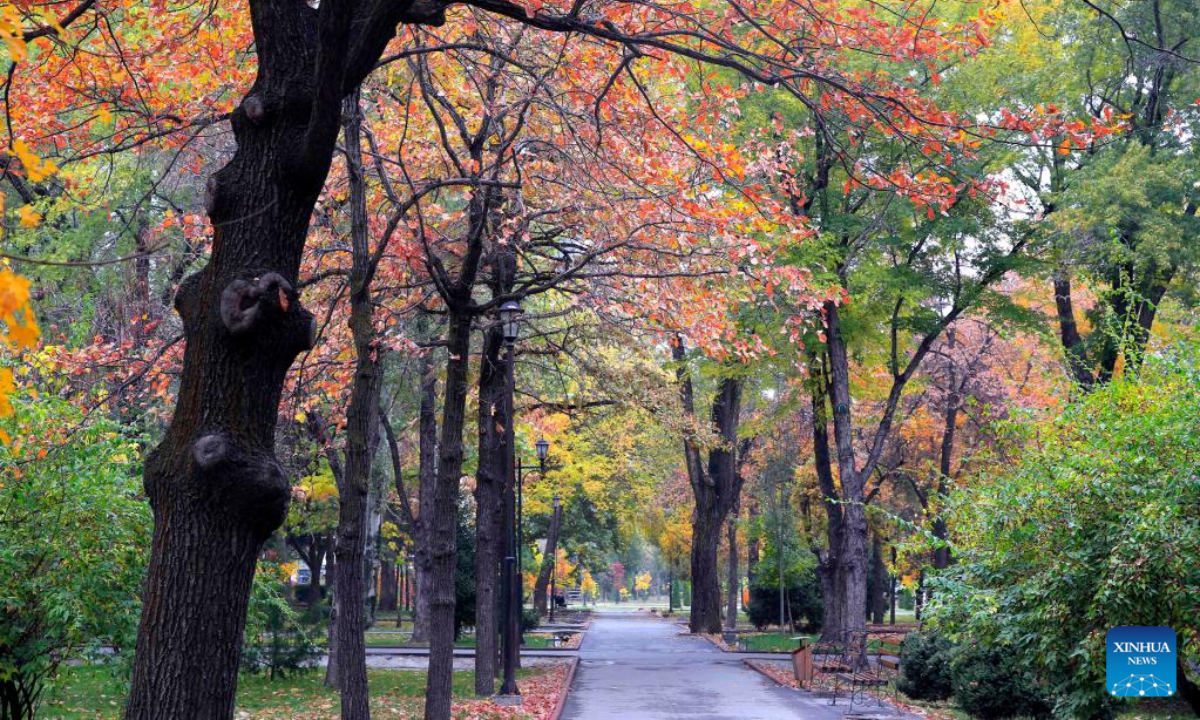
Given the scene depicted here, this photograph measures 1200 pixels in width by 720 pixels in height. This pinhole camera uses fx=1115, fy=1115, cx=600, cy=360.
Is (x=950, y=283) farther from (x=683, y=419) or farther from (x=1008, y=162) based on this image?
(x=683, y=419)

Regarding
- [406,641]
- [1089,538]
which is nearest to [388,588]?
[406,641]

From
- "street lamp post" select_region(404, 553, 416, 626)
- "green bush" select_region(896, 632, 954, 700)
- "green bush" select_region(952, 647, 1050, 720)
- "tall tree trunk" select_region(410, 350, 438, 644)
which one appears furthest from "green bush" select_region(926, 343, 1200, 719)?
"street lamp post" select_region(404, 553, 416, 626)

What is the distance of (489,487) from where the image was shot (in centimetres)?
2144

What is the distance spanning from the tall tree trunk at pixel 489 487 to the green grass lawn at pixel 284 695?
29.6 inches

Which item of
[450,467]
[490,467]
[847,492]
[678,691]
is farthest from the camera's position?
[847,492]

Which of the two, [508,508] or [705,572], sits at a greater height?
[508,508]

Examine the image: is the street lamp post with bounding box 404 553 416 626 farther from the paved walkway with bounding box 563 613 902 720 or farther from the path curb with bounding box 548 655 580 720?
the path curb with bounding box 548 655 580 720

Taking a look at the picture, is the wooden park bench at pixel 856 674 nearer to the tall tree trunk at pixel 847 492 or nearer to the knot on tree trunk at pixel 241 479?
the tall tree trunk at pixel 847 492

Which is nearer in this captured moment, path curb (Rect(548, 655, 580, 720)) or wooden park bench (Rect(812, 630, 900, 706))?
path curb (Rect(548, 655, 580, 720))

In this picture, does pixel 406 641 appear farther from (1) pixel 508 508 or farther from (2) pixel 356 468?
(2) pixel 356 468

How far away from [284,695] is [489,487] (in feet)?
17.0

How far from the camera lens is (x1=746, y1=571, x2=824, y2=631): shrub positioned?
4359 cm

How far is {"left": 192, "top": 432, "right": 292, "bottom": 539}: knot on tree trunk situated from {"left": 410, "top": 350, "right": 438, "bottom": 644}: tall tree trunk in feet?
46.9
